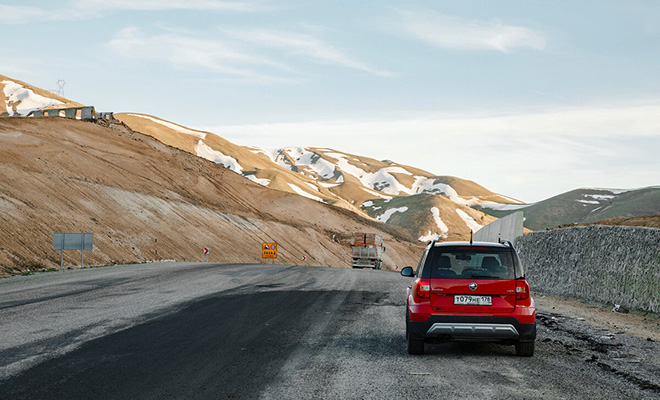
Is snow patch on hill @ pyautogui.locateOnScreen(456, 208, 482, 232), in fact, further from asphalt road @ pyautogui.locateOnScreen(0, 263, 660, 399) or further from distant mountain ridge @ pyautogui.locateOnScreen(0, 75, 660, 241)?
asphalt road @ pyautogui.locateOnScreen(0, 263, 660, 399)

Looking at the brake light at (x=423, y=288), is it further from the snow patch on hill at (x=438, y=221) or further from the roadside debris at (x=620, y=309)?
the snow patch on hill at (x=438, y=221)

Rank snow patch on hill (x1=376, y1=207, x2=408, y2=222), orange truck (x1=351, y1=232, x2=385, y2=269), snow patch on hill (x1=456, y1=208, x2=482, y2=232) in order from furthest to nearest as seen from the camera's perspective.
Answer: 1. snow patch on hill (x1=376, y1=207, x2=408, y2=222)
2. snow patch on hill (x1=456, y1=208, x2=482, y2=232)
3. orange truck (x1=351, y1=232, x2=385, y2=269)

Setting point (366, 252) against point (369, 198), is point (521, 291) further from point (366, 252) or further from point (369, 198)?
point (369, 198)

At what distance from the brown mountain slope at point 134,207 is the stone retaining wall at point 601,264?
20977 millimetres

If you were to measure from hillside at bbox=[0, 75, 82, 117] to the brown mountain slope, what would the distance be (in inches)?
3763

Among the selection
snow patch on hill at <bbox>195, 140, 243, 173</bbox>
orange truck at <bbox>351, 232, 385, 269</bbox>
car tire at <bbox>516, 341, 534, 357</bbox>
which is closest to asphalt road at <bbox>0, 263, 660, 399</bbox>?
car tire at <bbox>516, 341, 534, 357</bbox>

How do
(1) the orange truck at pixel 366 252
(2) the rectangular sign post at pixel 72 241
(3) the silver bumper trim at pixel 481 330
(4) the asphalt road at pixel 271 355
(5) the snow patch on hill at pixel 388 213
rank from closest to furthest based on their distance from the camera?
(4) the asphalt road at pixel 271 355
(3) the silver bumper trim at pixel 481 330
(2) the rectangular sign post at pixel 72 241
(1) the orange truck at pixel 366 252
(5) the snow patch on hill at pixel 388 213

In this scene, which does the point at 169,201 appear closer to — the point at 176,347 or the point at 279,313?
the point at 279,313

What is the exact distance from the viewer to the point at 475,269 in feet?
29.6

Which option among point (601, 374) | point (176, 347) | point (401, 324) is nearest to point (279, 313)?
point (401, 324)

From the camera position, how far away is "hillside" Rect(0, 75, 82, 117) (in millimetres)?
156000

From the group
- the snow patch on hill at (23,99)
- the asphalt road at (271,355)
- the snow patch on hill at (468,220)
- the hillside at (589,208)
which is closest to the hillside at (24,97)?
the snow patch on hill at (23,99)

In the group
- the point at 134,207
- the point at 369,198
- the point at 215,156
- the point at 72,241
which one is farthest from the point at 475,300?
the point at 369,198

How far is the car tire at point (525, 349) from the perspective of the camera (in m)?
8.86
